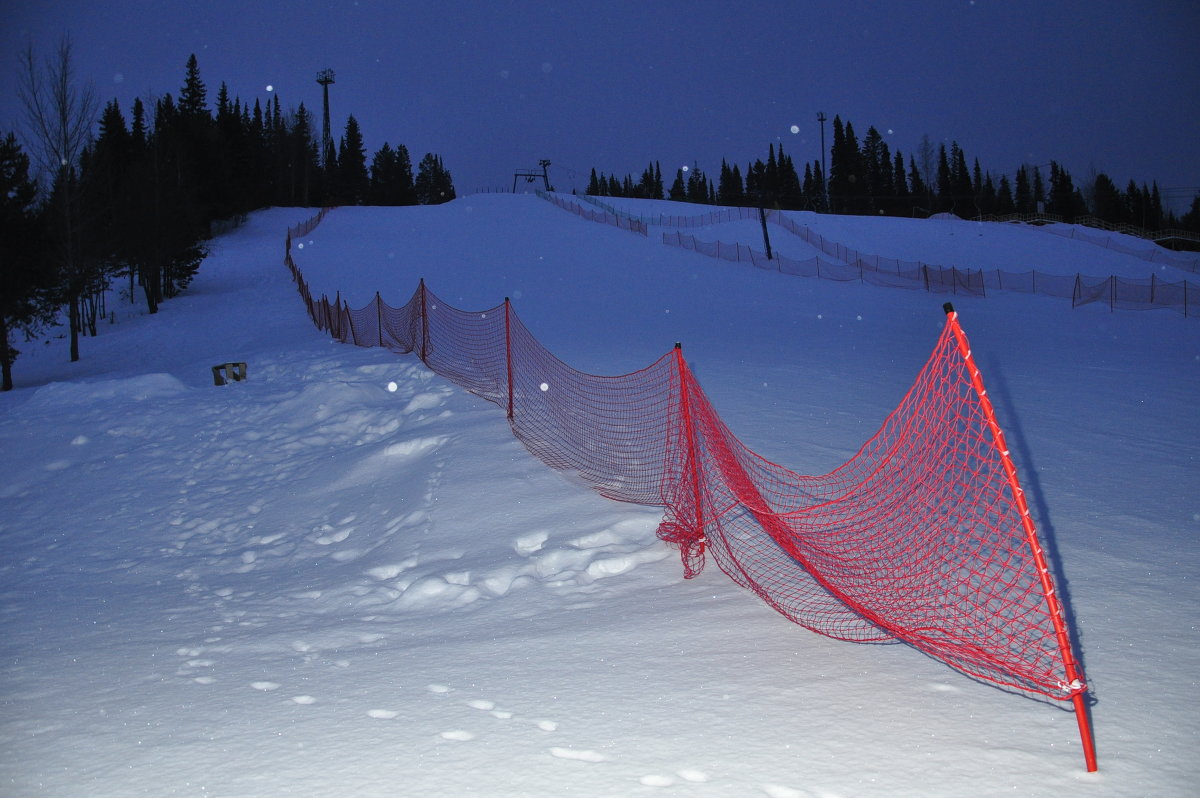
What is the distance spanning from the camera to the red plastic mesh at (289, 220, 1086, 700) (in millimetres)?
4191

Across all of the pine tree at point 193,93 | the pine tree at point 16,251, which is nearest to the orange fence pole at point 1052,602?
the pine tree at point 16,251

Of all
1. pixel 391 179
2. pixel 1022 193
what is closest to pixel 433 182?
pixel 391 179

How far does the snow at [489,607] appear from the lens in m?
3.42

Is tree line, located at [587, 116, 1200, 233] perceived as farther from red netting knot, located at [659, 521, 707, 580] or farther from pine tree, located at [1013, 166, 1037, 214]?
red netting knot, located at [659, 521, 707, 580]

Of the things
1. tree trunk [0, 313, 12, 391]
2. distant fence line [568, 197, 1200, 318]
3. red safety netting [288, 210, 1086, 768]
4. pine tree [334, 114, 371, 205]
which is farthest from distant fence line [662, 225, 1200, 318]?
pine tree [334, 114, 371, 205]

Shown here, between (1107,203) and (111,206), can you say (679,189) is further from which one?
(111,206)

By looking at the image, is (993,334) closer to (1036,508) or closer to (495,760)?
(1036,508)

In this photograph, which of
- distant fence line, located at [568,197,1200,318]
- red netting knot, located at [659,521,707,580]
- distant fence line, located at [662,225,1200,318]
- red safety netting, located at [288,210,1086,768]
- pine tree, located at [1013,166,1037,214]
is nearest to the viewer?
red safety netting, located at [288,210,1086,768]

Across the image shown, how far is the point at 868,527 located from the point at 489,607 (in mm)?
2953

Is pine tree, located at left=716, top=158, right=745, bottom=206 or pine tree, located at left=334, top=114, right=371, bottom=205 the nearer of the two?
pine tree, located at left=334, top=114, right=371, bottom=205

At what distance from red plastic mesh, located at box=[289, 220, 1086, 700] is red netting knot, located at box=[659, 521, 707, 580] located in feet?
0.05

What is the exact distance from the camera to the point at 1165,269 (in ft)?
147

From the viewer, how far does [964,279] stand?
31938mm

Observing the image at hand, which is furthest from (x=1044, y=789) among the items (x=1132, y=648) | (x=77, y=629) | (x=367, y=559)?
(x=77, y=629)
